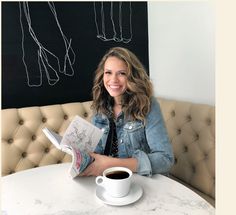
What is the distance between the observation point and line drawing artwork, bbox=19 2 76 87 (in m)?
1.55

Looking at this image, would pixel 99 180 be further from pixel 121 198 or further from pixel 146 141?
pixel 146 141

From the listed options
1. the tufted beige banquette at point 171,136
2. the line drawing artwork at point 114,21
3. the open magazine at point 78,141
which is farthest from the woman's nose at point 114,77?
the line drawing artwork at point 114,21

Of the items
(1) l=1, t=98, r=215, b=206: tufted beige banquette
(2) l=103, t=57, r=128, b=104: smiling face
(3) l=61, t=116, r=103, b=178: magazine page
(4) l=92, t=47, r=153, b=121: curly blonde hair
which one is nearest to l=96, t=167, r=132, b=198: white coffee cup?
(3) l=61, t=116, r=103, b=178: magazine page

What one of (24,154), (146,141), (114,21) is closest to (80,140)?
(146,141)

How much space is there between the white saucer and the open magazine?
0.11 meters

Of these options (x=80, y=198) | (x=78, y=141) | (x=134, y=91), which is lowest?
(x=80, y=198)

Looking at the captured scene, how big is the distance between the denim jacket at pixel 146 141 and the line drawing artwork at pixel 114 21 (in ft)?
2.37

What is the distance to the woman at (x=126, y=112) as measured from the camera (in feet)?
3.66

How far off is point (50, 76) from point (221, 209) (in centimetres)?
143

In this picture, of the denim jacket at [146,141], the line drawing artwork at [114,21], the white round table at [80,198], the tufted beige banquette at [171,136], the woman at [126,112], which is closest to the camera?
the white round table at [80,198]

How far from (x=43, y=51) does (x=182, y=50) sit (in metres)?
0.85

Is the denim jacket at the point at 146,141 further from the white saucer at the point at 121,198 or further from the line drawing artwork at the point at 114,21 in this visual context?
the line drawing artwork at the point at 114,21

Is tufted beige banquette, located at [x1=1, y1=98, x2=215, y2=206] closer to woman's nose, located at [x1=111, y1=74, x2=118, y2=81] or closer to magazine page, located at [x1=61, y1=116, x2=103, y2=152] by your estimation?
woman's nose, located at [x1=111, y1=74, x2=118, y2=81]

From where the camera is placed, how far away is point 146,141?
117 centimetres
